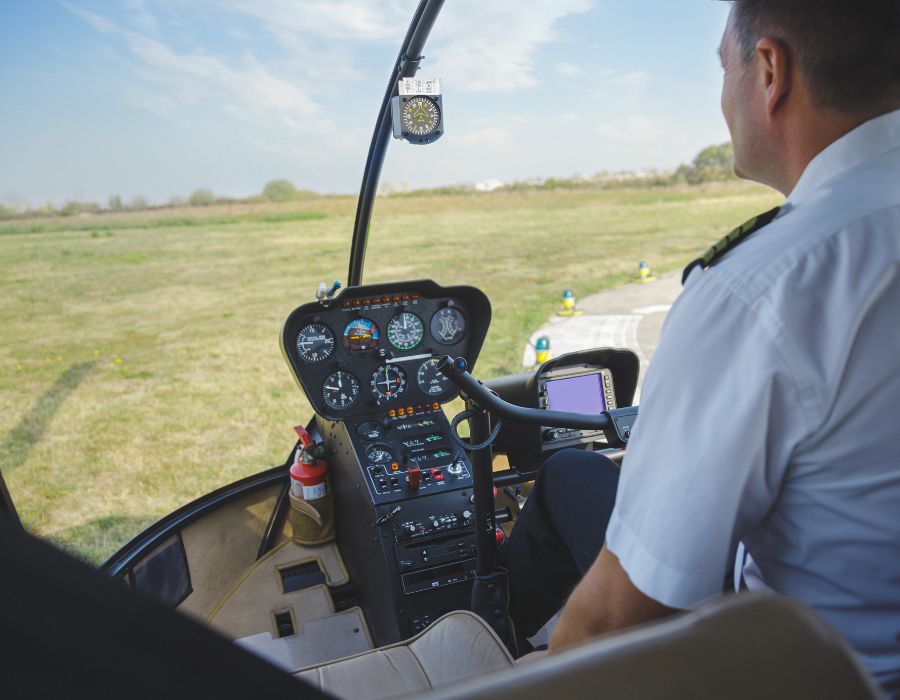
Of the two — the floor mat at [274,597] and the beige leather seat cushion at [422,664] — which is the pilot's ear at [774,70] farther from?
the floor mat at [274,597]

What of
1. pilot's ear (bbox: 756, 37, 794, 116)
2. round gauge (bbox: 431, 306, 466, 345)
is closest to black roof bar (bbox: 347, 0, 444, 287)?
round gauge (bbox: 431, 306, 466, 345)

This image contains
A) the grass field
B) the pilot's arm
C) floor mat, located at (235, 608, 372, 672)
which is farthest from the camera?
the grass field

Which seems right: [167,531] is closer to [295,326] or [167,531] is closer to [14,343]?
[295,326]

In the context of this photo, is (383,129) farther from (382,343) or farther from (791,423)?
(791,423)

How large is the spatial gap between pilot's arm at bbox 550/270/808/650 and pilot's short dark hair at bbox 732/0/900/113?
0.31 meters

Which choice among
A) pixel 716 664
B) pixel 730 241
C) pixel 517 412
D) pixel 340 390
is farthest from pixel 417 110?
pixel 716 664

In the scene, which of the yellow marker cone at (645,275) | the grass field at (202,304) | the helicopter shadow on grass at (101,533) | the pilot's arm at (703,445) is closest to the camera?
the pilot's arm at (703,445)

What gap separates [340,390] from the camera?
2.82m

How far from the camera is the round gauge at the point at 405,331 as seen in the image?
2842 mm

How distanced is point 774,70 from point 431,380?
6.87 ft

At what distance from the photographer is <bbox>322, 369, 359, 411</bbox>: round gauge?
280cm

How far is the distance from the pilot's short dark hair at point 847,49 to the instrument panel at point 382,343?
1917 mm

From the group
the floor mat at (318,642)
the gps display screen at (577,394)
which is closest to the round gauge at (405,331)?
the gps display screen at (577,394)

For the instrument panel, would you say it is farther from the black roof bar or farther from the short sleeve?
the short sleeve
